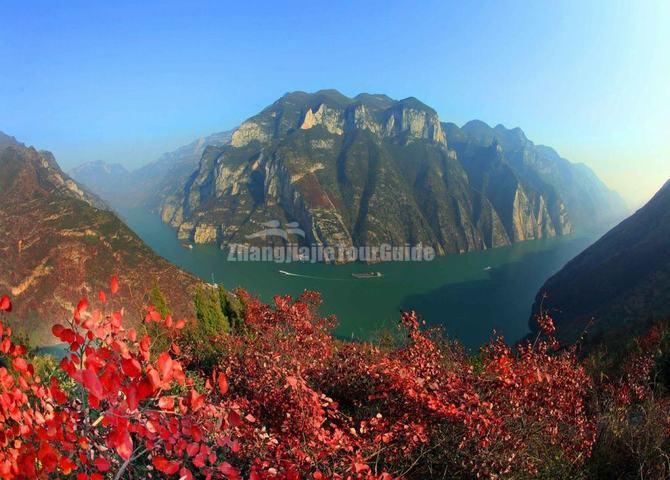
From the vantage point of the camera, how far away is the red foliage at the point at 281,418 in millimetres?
2734

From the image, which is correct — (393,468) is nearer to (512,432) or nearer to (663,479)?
(512,432)

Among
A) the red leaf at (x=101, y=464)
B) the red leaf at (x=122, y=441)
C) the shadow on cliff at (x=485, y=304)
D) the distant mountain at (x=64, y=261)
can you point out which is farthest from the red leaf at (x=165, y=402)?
the shadow on cliff at (x=485, y=304)

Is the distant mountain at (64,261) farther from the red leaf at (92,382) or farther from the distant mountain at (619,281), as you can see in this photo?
the distant mountain at (619,281)

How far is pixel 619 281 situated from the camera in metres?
53.0

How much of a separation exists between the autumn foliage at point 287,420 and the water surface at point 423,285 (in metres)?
40.4

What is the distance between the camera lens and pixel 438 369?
249 inches

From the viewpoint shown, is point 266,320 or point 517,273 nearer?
point 266,320

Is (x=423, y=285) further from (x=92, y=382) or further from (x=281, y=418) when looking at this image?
(x=92, y=382)

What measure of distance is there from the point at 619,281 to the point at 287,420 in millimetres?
62963

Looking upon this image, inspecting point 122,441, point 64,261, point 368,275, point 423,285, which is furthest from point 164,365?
point 368,275

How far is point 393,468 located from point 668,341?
1387 cm

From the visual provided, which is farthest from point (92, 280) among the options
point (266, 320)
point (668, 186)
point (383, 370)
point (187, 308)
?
point (668, 186)

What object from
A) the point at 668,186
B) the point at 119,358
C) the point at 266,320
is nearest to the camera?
the point at 119,358

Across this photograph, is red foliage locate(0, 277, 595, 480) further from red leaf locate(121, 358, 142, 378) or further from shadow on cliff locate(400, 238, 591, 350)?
shadow on cliff locate(400, 238, 591, 350)
